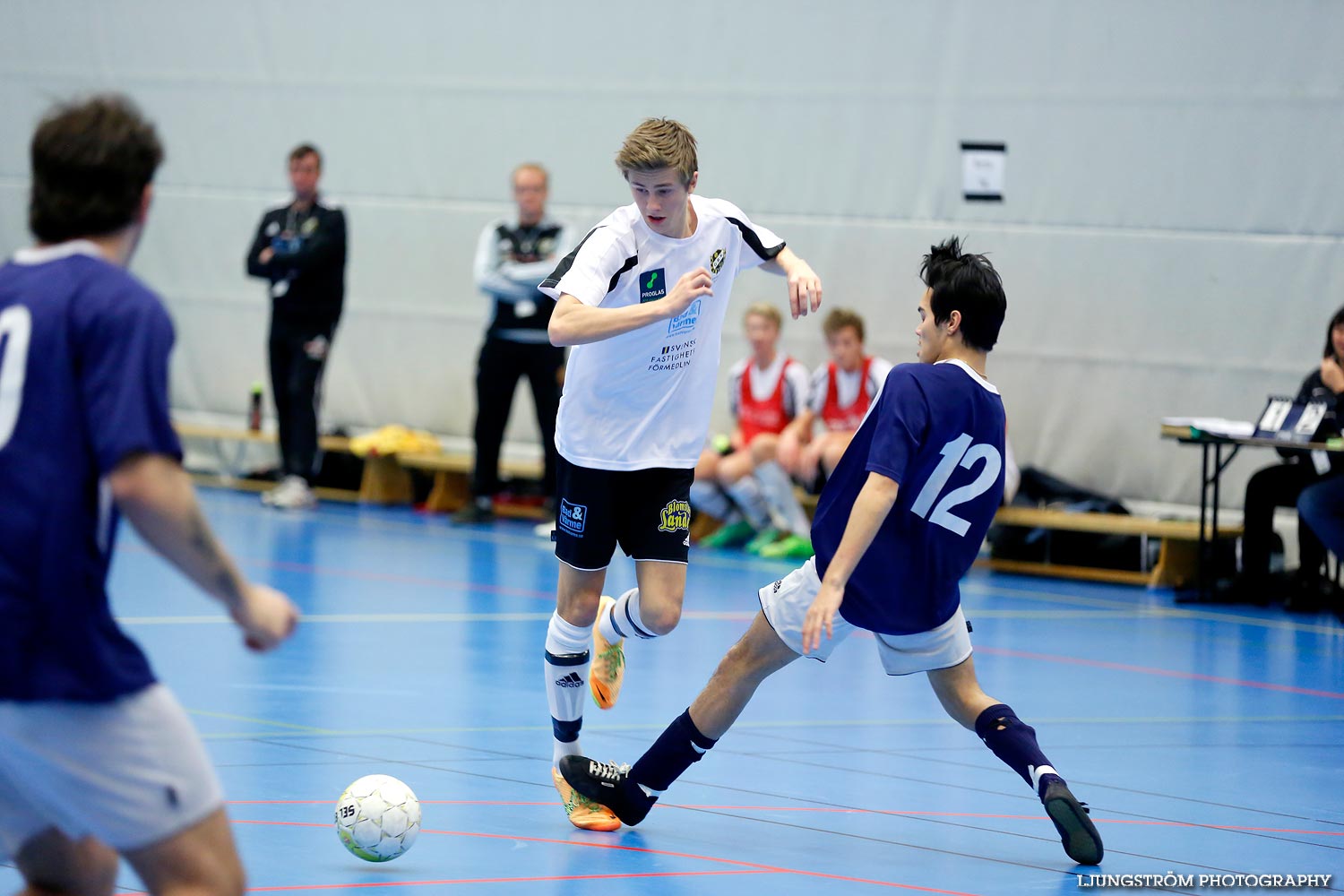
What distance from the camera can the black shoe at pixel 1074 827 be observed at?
4.44 meters

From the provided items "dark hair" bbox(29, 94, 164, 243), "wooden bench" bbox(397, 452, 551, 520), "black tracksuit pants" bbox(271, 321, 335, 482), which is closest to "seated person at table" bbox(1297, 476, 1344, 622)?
"wooden bench" bbox(397, 452, 551, 520)

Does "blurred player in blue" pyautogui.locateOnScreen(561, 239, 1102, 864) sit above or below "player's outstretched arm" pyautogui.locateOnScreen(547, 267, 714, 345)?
below

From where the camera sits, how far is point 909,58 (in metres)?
12.0

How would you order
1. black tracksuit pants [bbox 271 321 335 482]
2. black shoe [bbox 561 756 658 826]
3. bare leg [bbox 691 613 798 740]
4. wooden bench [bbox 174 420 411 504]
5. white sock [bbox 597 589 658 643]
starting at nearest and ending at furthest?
bare leg [bbox 691 613 798 740] → black shoe [bbox 561 756 658 826] → white sock [bbox 597 589 658 643] → black tracksuit pants [bbox 271 321 335 482] → wooden bench [bbox 174 420 411 504]

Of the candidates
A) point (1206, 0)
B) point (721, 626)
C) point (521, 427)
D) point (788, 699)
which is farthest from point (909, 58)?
point (788, 699)

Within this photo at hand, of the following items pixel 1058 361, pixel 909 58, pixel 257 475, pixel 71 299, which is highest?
pixel 909 58

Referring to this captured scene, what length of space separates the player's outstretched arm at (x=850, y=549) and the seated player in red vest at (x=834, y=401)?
6.76 metres

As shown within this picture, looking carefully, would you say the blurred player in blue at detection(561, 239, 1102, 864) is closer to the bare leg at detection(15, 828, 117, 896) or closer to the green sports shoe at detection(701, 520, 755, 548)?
the bare leg at detection(15, 828, 117, 896)

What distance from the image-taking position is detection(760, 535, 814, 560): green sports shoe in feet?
36.8

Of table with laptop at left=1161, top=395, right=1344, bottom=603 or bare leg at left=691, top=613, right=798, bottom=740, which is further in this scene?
table with laptop at left=1161, top=395, right=1344, bottom=603

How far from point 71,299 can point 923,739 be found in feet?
14.4

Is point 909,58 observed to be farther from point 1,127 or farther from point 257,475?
point 1,127

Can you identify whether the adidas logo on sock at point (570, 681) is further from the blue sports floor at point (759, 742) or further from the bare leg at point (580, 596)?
the blue sports floor at point (759, 742)

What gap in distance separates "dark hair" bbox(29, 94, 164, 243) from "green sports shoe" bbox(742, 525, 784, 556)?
29.6 ft
